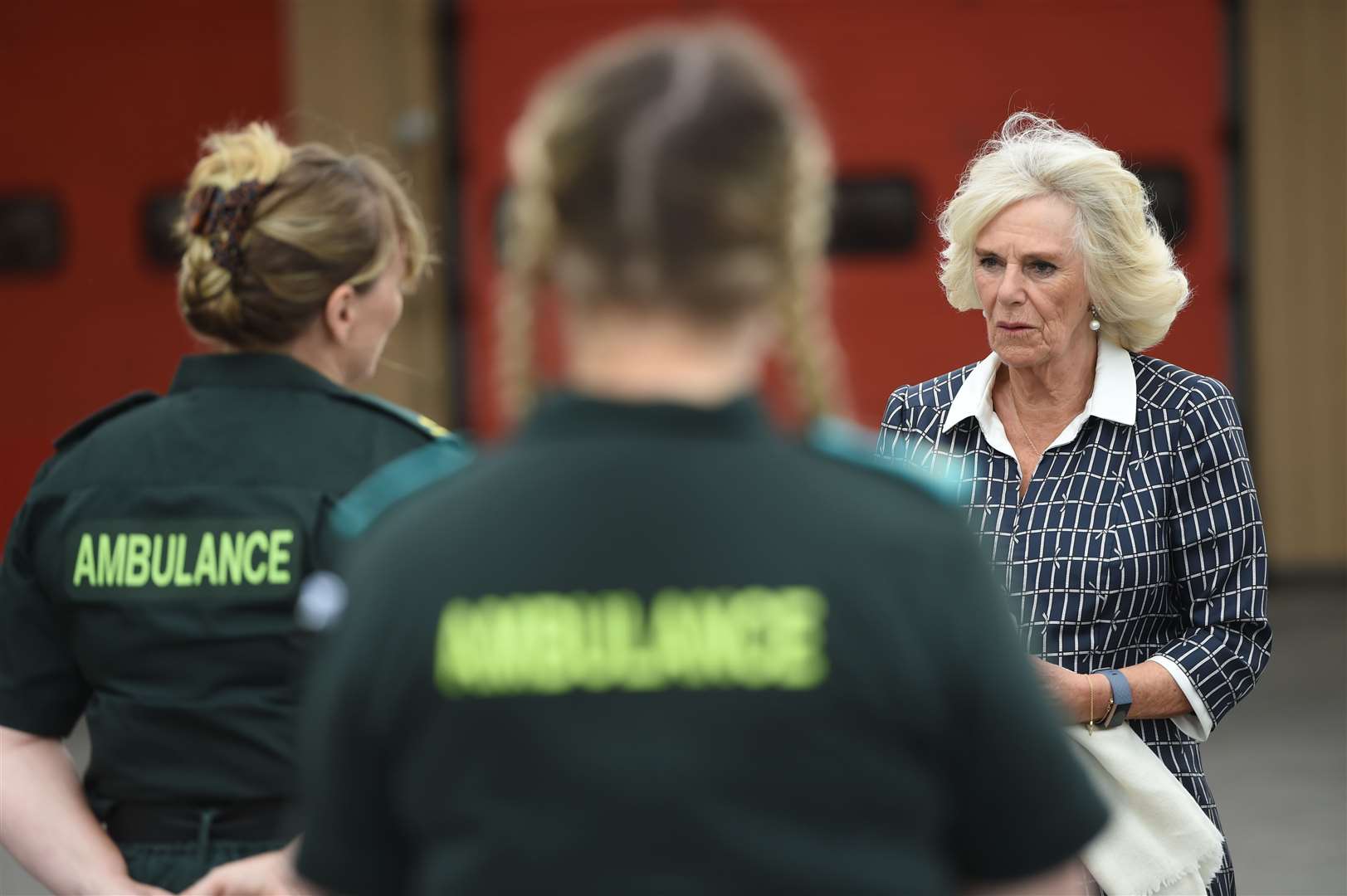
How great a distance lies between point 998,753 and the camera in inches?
44.8

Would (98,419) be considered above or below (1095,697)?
above

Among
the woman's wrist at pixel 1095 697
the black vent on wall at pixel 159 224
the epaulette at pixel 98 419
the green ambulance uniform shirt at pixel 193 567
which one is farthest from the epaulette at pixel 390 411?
the black vent on wall at pixel 159 224

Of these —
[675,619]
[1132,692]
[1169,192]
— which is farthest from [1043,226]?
[1169,192]

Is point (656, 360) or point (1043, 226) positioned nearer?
point (656, 360)

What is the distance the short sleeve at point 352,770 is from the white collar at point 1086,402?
1591 millimetres

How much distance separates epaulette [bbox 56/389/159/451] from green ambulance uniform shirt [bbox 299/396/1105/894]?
0.93m

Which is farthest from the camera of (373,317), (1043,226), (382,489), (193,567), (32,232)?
(32,232)

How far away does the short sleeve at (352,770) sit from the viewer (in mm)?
1133

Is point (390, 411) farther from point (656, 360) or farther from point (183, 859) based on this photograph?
point (656, 360)

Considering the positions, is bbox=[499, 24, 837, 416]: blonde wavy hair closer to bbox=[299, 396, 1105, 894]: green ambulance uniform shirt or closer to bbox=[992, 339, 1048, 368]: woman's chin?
bbox=[299, 396, 1105, 894]: green ambulance uniform shirt

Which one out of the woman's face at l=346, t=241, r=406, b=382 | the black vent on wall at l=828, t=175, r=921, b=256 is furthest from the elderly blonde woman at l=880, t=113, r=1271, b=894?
the black vent on wall at l=828, t=175, r=921, b=256

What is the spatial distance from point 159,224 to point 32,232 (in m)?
0.58

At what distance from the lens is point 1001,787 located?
1.15m

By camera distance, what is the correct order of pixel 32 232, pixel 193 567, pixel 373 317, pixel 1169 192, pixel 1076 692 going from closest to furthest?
pixel 193 567
pixel 373 317
pixel 1076 692
pixel 32 232
pixel 1169 192
